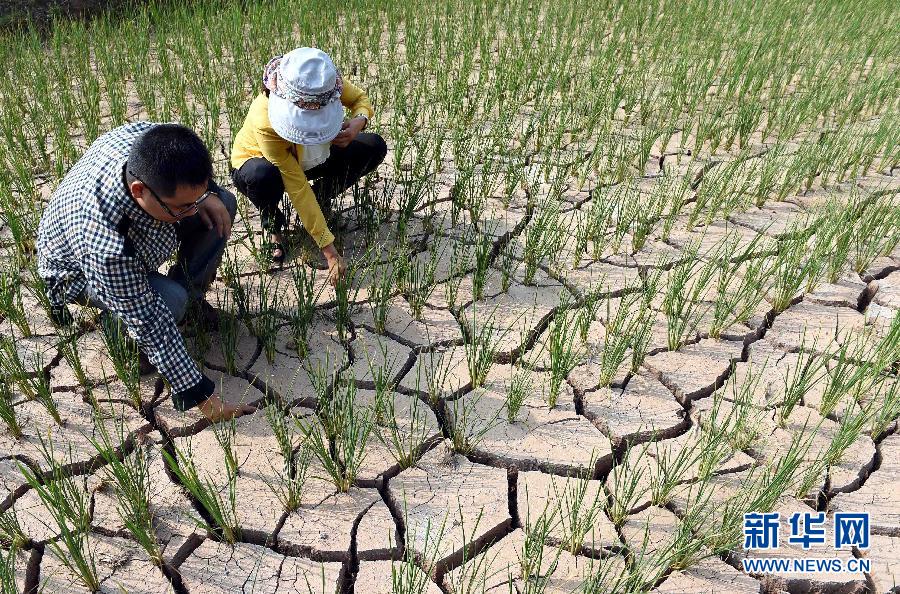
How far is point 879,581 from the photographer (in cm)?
206

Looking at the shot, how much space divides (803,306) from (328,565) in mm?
2336

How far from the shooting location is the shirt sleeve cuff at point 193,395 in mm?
2359

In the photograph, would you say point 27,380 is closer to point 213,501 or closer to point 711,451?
point 213,501

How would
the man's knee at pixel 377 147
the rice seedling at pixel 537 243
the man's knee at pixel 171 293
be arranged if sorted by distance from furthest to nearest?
the man's knee at pixel 377 147, the rice seedling at pixel 537 243, the man's knee at pixel 171 293

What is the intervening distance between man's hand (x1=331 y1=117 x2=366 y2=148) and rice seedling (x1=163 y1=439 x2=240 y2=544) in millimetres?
1585

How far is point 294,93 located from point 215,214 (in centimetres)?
57

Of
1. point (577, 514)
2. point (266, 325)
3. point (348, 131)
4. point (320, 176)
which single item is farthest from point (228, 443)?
point (320, 176)

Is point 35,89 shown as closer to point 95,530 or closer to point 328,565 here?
point 95,530

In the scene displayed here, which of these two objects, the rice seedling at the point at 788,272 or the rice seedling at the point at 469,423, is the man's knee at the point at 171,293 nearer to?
the rice seedling at the point at 469,423

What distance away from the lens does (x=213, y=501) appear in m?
1.97

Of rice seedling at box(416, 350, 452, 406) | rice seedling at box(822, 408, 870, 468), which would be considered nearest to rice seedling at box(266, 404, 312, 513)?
rice seedling at box(416, 350, 452, 406)

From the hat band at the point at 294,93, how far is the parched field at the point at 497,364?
616 mm

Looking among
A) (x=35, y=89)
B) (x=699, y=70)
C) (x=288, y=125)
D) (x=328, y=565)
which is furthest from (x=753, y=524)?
(x=35, y=89)

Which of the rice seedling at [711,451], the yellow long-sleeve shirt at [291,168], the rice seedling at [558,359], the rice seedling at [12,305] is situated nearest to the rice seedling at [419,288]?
the yellow long-sleeve shirt at [291,168]
